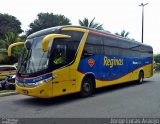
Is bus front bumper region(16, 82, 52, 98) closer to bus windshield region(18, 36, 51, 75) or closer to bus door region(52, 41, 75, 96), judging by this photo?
bus door region(52, 41, 75, 96)

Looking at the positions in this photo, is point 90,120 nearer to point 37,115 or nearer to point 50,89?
point 37,115

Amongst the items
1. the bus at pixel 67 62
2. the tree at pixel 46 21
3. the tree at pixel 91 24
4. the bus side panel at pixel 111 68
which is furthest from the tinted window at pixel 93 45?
Answer: the tree at pixel 46 21

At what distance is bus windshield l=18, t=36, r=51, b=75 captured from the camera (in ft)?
33.6

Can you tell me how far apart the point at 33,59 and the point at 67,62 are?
1.45 metres

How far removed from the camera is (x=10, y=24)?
2603 inches

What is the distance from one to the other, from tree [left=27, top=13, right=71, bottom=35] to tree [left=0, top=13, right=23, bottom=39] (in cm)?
337

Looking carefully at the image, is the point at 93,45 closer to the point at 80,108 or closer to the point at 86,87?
the point at 86,87

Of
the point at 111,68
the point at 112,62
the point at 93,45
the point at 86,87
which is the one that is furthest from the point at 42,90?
the point at 112,62

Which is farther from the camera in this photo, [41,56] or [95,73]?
[95,73]

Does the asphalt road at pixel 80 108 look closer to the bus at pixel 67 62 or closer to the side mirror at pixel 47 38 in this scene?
the bus at pixel 67 62

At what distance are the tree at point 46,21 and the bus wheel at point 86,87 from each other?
5751 centimetres

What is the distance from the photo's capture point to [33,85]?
10148mm

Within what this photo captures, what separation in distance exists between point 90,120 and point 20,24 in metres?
65.7

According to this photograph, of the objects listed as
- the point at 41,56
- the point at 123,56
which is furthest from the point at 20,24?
the point at 41,56
